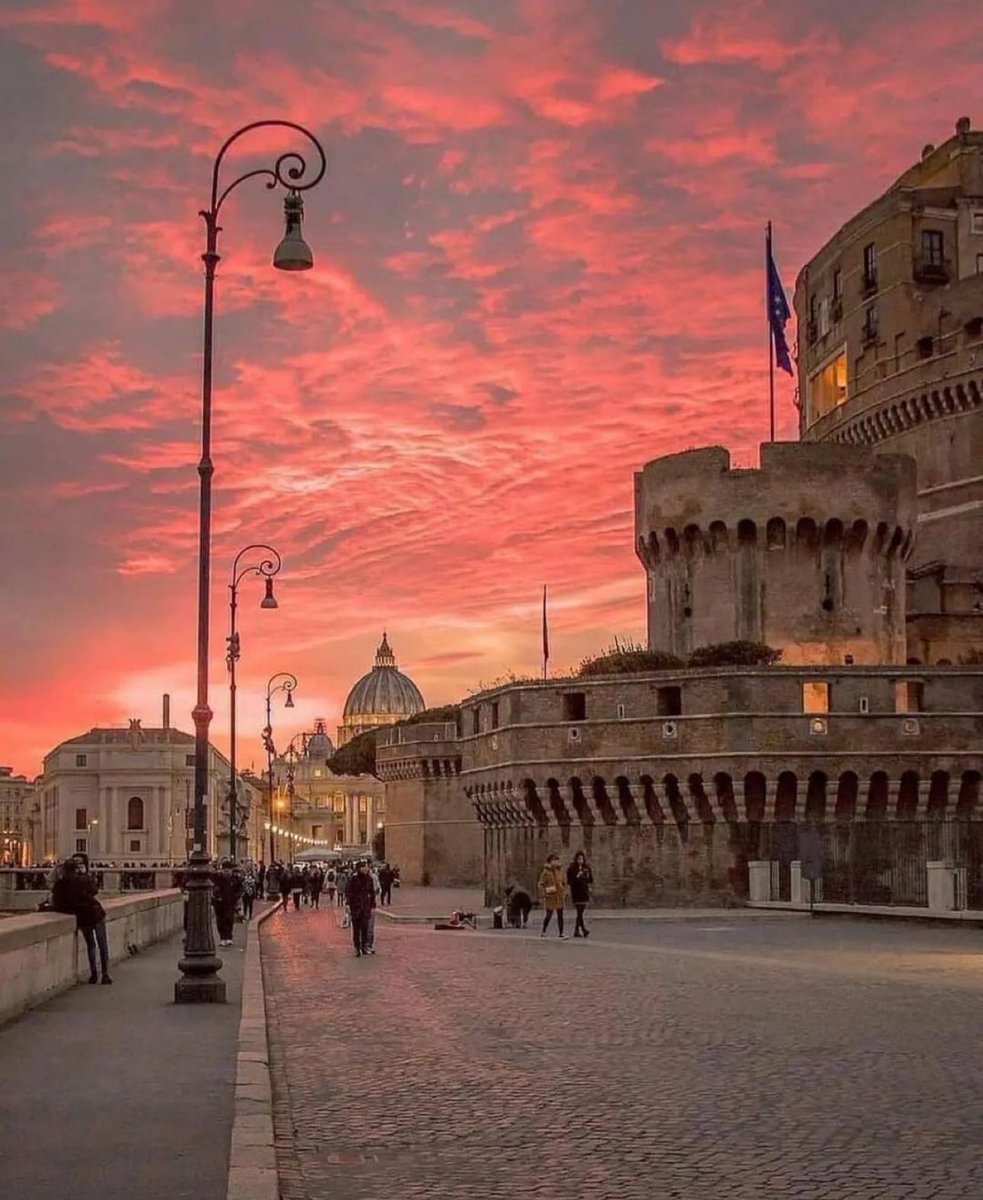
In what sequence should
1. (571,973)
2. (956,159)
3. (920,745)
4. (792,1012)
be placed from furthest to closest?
(956,159), (920,745), (571,973), (792,1012)

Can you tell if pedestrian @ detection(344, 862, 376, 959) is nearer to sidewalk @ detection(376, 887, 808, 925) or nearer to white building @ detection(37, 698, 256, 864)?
sidewalk @ detection(376, 887, 808, 925)

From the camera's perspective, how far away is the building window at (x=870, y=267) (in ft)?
242

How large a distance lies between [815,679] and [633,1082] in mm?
35296

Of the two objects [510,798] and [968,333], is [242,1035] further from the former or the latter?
[968,333]

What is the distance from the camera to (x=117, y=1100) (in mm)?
9898

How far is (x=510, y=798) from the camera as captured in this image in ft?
163

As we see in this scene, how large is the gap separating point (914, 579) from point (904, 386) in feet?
27.2

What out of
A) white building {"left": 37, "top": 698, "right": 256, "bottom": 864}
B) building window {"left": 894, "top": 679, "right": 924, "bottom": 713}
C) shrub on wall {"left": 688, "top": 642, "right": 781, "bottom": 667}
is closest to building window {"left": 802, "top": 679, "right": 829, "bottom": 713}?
building window {"left": 894, "top": 679, "right": 924, "bottom": 713}

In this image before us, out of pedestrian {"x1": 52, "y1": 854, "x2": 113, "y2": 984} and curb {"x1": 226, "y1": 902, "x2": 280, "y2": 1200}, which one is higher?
pedestrian {"x1": 52, "y1": 854, "x2": 113, "y2": 984}

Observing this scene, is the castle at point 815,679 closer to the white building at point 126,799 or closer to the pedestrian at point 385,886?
the pedestrian at point 385,886

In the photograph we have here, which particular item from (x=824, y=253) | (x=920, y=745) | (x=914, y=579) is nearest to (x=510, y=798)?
(x=920, y=745)

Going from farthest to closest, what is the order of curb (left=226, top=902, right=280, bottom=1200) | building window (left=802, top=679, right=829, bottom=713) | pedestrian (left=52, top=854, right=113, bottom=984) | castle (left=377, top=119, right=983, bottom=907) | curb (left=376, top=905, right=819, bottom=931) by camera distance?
building window (left=802, top=679, right=829, bottom=713) < castle (left=377, top=119, right=983, bottom=907) < curb (left=376, top=905, right=819, bottom=931) < pedestrian (left=52, top=854, right=113, bottom=984) < curb (left=226, top=902, right=280, bottom=1200)

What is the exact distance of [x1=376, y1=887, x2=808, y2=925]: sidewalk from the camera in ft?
129

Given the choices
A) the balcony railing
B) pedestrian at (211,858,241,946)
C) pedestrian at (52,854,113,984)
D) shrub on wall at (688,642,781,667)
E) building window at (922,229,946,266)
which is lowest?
pedestrian at (211,858,241,946)
